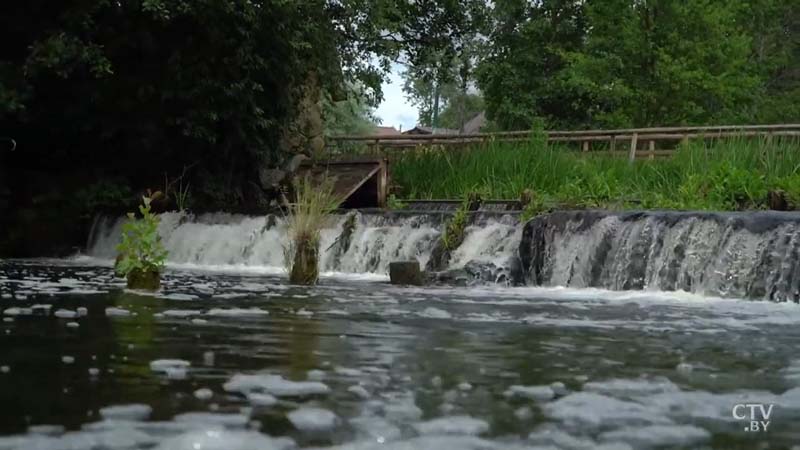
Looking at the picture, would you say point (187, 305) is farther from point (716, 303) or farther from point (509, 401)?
point (716, 303)

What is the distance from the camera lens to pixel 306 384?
418 cm

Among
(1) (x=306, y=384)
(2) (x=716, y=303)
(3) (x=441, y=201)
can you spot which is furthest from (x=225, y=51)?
(1) (x=306, y=384)

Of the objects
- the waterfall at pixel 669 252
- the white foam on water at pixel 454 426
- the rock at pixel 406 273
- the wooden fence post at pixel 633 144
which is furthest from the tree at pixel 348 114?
the white foam on water at pixel 454 426

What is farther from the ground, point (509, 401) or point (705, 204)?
point (705, 204)

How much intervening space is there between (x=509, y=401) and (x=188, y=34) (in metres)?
17.4

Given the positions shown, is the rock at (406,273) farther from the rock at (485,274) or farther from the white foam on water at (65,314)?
the white foam on water at (65,314)

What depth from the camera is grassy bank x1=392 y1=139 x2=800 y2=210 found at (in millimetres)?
16547

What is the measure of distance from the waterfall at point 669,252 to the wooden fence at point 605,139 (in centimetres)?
815

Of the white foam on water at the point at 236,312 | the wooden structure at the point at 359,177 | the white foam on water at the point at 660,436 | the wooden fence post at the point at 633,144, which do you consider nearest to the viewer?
the white foam on water at the point at 660,436

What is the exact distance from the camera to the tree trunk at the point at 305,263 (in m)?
12.4

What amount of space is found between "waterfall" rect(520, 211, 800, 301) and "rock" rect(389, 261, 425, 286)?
2305 millimetres

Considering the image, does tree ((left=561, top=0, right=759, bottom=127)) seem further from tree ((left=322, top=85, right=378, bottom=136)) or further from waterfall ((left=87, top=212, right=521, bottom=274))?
waterfall ((left=87, top=212, right=521, bottom=274))

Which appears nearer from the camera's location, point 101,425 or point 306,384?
point 101,425
